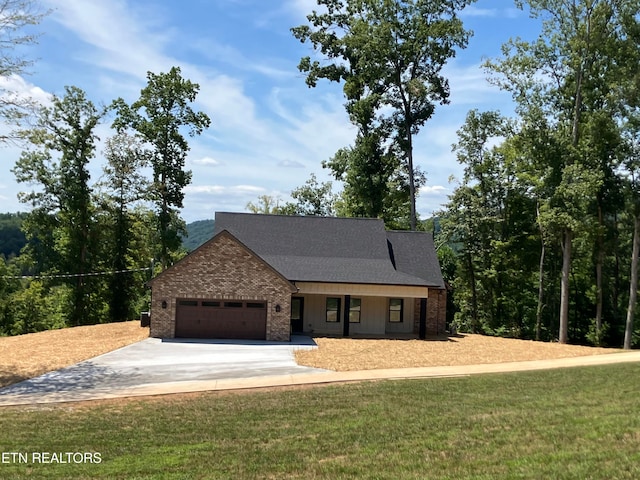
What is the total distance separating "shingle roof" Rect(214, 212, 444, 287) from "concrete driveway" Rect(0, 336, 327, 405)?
5.14m

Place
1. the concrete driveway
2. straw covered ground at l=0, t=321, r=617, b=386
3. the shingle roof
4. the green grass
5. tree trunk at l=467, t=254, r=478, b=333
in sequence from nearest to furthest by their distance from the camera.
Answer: the green grass → the concrete driveway → straw covered ground at l=0, t=321, r=617, b=386 → the shingle roof → tree trunk at l=467, t=254, r=478, b=333

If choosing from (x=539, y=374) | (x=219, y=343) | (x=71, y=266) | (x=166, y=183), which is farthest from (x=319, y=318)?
(x=71, y=266)

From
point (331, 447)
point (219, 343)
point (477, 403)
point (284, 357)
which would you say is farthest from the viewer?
point (219, 343)

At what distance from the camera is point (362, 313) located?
99.7 feet

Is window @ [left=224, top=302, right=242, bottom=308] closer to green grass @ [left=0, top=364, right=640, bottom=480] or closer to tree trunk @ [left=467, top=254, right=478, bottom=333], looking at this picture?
green grass @ [left=0, top=364, right=640, bottom=480]

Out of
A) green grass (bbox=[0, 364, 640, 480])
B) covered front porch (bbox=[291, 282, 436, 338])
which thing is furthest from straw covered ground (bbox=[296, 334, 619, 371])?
green grass (bbox=[0, 364, 640, 480])

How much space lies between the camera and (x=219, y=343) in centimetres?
2531

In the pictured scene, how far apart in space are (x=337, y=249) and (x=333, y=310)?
3536 mm

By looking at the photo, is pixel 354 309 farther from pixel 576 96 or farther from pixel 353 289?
pixel 576 96

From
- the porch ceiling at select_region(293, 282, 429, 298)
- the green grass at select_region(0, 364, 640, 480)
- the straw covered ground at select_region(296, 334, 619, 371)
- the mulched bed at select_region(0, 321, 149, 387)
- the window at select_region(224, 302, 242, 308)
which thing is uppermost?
the porch ceiling at select_region(293, 282, 429, 298)

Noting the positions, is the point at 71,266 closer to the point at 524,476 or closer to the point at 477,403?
the point at 477,403

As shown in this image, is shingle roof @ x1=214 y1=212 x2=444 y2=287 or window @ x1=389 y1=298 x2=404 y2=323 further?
window @ x1=389 y1=298 x2=404 y2=323

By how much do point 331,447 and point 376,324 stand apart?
21.2 m

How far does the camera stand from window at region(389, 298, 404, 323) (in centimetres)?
3095
